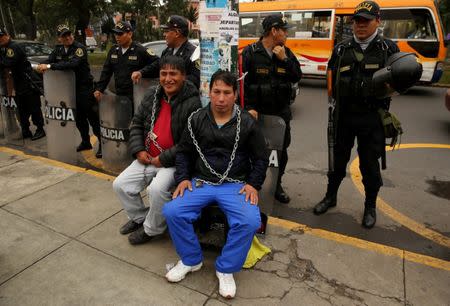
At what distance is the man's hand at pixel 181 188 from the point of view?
250cm

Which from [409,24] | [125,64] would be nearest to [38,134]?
[125,64]

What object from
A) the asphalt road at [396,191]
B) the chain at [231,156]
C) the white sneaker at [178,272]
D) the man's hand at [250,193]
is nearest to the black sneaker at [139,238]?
the white sneaker at [178,272]

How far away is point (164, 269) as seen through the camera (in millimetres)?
2586

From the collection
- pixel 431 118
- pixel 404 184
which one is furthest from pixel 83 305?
pixel 431 118

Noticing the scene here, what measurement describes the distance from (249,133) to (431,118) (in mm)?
6694

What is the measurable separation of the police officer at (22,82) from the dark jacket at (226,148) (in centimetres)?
419

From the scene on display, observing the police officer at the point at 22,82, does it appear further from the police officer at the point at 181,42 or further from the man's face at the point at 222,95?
the man's face at the point at 222,95

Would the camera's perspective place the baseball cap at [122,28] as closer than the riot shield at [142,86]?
No

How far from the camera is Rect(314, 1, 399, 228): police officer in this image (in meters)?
2.95

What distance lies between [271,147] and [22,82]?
14.8 feet

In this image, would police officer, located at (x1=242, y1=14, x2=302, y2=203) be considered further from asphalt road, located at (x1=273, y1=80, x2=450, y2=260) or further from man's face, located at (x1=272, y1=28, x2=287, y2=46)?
asphalt road, located at (x1=273, y1=80, x2=450, y2=260)

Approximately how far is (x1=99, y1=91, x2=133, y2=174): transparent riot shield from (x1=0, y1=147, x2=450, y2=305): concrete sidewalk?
116 cm

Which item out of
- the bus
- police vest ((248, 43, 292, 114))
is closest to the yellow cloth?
police vest ((248, 43, 292, 114))

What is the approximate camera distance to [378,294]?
235cm
